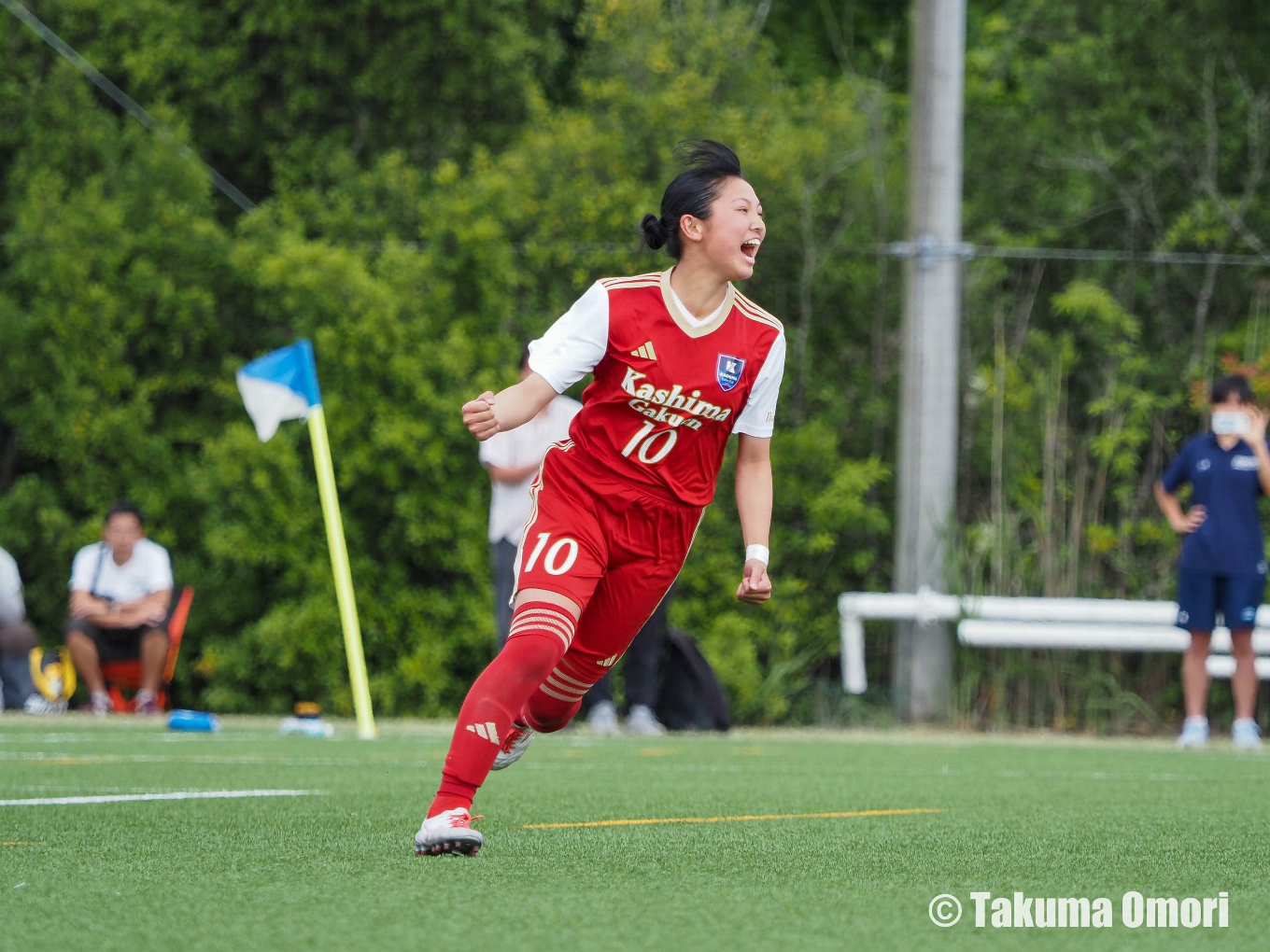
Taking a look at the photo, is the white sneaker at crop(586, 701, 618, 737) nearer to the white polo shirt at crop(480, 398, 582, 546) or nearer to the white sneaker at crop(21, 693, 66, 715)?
the white polo shirt at crop(480, 398, 582, 546)

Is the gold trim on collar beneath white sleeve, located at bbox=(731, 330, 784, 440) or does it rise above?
above

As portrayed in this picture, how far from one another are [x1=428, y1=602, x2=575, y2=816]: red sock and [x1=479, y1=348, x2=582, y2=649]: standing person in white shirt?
16.6 feet

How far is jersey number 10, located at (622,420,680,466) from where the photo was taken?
4148mm

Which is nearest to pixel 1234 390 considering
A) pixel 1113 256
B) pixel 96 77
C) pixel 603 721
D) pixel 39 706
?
pixel 1113 256

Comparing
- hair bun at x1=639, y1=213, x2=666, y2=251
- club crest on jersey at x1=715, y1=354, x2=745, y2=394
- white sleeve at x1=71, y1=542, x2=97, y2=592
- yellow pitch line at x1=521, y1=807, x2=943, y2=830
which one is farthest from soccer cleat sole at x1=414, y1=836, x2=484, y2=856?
white sleeve at x1=71, y1=542, x2=97, y2=592

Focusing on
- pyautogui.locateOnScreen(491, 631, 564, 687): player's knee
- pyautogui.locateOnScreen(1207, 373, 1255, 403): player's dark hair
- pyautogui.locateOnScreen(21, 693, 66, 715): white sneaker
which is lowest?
pyautogui.locateOnScreen(21, 693, 66, 715): white sneaker

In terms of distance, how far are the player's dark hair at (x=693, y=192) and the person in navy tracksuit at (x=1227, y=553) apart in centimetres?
599

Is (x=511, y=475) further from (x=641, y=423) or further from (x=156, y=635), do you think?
(x=641, y=423)

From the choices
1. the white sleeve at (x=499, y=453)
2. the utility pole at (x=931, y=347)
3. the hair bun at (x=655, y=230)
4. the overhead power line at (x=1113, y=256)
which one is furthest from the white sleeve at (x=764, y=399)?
the overhead power line at (x=1113, y=256)

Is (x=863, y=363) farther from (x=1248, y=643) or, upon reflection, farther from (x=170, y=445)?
(x=170, y=445)

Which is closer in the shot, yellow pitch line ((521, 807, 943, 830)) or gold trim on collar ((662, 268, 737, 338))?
gold trim on collar ((662, 268, 737, 338))

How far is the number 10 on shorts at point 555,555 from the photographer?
3969 mm

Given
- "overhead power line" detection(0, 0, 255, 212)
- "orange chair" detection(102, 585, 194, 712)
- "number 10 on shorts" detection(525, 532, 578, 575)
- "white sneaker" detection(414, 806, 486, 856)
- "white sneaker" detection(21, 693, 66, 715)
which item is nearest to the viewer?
"white sneaker" detection(414, 806, 486, 856)

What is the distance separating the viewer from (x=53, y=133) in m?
13.9
